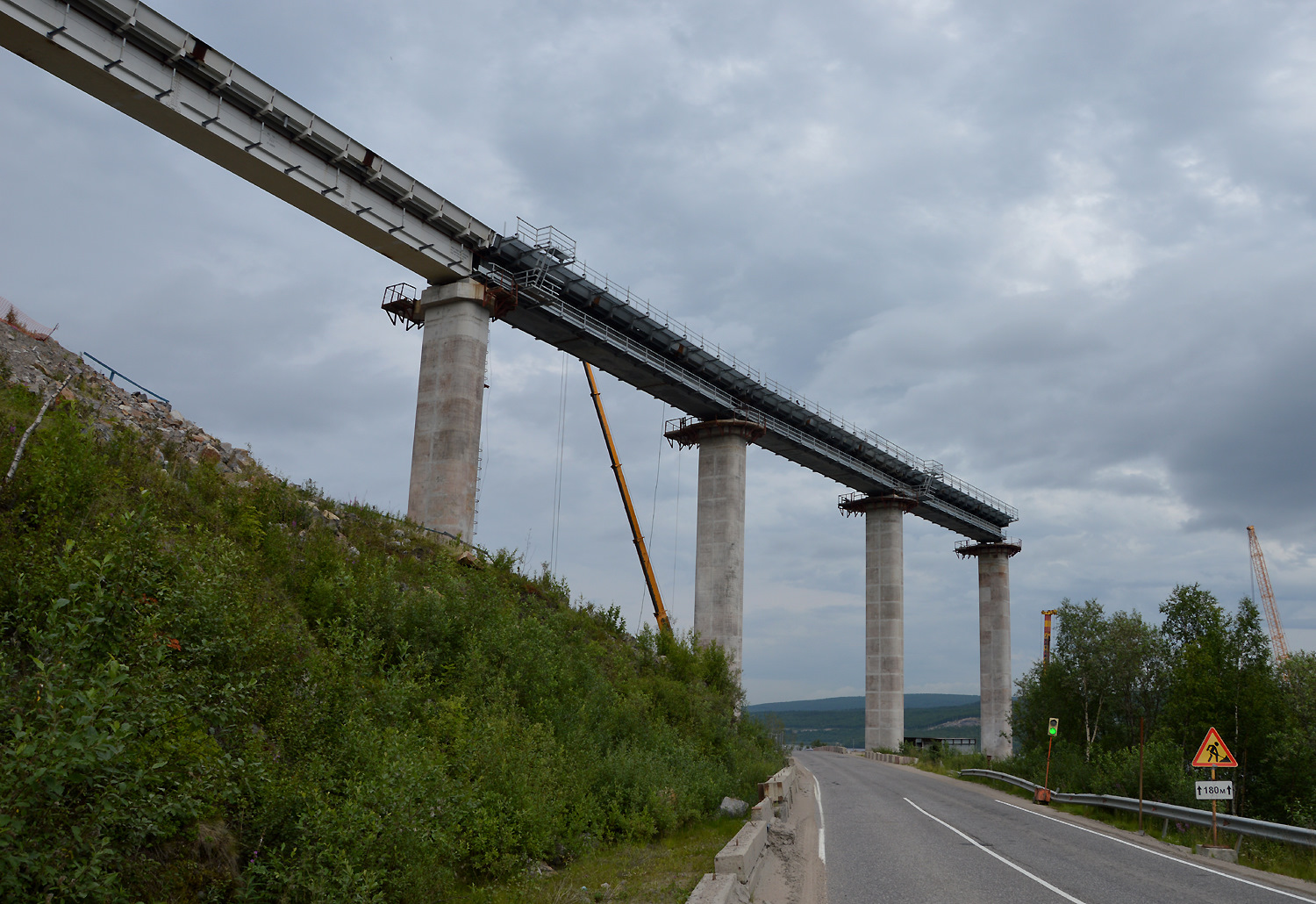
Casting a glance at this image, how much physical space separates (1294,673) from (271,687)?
4362 cm

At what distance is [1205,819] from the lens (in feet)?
60.6

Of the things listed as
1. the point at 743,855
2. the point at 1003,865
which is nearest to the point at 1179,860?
the point at 1003,865

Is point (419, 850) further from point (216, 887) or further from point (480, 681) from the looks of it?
point (480, 681)

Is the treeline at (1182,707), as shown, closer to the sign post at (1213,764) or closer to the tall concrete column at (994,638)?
the sign post at (1213,764)

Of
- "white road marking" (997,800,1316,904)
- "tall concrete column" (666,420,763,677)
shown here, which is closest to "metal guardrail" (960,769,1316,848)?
"white road marking" (997,800,1316,904)

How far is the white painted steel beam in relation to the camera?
24000 mm

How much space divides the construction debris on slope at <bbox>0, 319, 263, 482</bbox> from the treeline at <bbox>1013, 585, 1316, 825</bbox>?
24979 millimetres

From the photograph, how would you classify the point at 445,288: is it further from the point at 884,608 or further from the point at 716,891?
the point at 884,608

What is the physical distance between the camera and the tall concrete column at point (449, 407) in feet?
102

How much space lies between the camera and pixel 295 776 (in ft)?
27.3

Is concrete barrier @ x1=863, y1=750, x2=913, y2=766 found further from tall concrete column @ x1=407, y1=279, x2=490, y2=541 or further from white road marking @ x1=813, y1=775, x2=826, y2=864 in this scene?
tall concrete column @ x1=407, y1=279, x2=490, y2=541

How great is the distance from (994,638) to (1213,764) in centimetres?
5795

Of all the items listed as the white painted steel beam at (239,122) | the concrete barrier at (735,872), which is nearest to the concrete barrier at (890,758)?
the white painted steel beam at (239,122)

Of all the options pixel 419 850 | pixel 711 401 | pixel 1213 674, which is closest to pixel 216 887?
pixel 419 850
